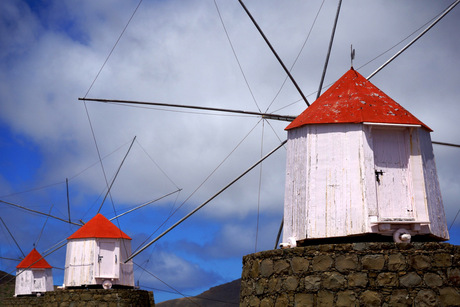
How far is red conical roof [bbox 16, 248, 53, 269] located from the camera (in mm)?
33625

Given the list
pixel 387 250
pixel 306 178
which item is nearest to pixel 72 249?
pixel 306 178

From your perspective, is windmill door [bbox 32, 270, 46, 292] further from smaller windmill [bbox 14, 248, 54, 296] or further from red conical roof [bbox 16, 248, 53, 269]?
red conical roof [bbox 16, 248, 53, 269]

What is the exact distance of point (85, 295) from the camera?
73.4 feet

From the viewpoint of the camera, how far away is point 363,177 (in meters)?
11.6

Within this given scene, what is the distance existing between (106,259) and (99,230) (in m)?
1.11

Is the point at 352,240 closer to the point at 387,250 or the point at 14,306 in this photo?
the point at 387,250

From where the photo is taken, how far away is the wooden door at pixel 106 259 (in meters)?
23.4

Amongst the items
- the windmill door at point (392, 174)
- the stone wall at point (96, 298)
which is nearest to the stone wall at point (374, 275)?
the windmill door at point (392, 174)

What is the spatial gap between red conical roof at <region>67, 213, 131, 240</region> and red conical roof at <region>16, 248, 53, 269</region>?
1046 centimetres

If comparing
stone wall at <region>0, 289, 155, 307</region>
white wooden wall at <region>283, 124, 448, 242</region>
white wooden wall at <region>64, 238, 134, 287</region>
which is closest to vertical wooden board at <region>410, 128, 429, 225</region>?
white wooden wall at <region>283, 124, 448, 242</region>

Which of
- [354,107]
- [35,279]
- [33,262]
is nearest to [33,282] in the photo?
[35,279]

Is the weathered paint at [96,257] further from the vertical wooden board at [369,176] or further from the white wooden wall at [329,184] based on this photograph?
the vertical wooden board at [369,176]

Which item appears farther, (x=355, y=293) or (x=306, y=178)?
(x=306, y=178)

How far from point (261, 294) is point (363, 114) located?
12.7 ft
